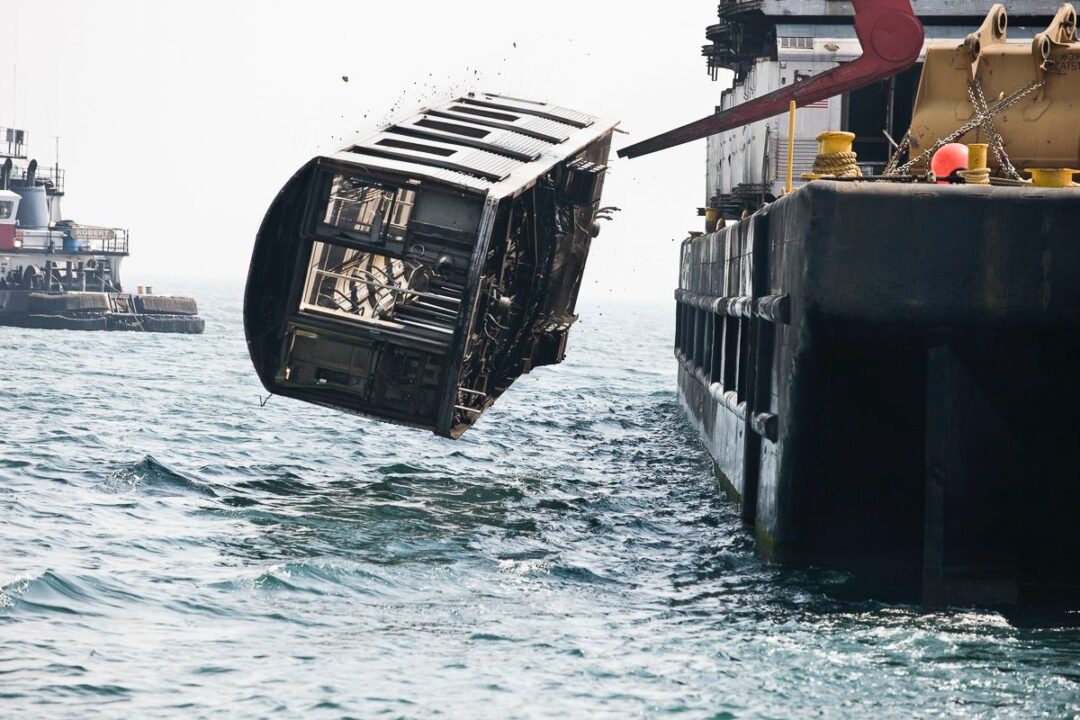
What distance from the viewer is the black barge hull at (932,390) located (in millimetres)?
12086

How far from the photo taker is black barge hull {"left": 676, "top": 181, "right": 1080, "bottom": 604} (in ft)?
39.7

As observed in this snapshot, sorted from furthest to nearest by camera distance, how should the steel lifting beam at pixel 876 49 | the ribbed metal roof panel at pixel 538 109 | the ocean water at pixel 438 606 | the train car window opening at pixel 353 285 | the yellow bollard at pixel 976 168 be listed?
1. the ribbed metal roof panel at pixel 538 109
2. the train car window opening at pixel 353 285
3. the steel lifting beam at pixel 876 49
4. the yellow bollard at pixel 976 168
5. the ocean water at pixel 438 606

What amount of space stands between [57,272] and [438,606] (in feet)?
235

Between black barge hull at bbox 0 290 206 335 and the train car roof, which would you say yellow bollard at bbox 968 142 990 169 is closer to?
the train car roof

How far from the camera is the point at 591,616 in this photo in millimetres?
13250

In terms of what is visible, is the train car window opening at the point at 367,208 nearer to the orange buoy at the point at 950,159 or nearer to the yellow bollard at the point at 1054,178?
the orange buoy at the point at 950,159

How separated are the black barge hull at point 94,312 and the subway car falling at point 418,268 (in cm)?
5531

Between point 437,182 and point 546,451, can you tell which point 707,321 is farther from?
point 437,182

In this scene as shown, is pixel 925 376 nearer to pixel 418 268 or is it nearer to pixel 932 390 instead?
pixel 932 390

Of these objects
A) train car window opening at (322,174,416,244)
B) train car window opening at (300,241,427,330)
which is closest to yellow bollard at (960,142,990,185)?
train car window opening at (322,174,416,244)

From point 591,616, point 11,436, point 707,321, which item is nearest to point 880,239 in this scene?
point 591,616

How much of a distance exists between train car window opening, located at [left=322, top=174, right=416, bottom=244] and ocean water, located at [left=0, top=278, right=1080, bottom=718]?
13.4ft

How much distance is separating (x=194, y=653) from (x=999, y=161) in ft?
32.7

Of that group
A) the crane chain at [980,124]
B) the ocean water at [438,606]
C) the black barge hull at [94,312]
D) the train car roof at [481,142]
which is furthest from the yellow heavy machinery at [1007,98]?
the black barge hull at [94,312]
